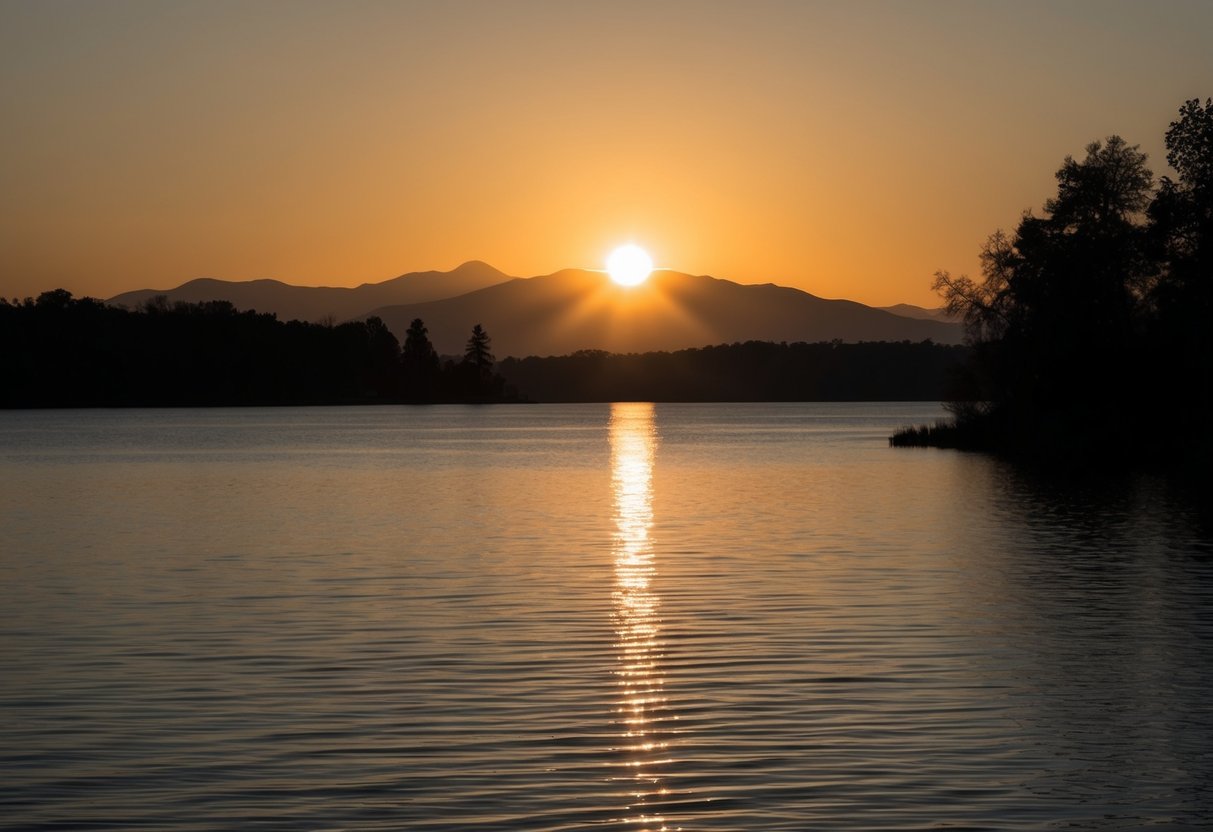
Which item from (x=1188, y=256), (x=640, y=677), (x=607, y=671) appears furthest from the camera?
(x=1188, y=256)

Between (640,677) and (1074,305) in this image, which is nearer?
(640,677)

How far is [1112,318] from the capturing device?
7969 cm

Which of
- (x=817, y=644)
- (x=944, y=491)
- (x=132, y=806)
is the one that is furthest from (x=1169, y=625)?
(x=944, y=491)

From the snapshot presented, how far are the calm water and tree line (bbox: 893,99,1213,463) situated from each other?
26210 millimetres

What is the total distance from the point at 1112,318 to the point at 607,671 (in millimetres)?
66117

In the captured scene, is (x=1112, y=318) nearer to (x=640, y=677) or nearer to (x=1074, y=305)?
(x=1074, y=305)

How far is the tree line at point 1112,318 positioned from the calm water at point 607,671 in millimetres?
26210

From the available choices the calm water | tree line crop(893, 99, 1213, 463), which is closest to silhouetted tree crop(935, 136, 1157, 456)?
tree line crop(893, 99, 1213, 463)

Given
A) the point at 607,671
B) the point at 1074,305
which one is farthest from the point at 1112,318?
the point at 607,671

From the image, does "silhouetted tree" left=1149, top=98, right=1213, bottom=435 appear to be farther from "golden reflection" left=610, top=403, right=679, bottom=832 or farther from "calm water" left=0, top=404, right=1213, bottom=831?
"golden reflection" left=610, top=403, right=679, bottom=832

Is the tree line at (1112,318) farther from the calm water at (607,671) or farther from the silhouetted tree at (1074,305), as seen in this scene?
the calm water at (607,671)

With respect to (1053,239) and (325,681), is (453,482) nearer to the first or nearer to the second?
(1053,239)

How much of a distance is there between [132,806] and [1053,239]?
80010 mm

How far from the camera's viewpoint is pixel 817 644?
2189 centimetres
